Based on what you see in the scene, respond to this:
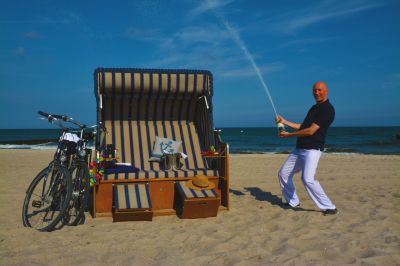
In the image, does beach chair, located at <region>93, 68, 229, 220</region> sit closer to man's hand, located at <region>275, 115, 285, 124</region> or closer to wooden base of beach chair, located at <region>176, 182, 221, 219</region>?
wooden base of beach chair, located at <region>176, 182, 221, 219</region>

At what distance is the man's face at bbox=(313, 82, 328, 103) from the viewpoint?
16.5 ft

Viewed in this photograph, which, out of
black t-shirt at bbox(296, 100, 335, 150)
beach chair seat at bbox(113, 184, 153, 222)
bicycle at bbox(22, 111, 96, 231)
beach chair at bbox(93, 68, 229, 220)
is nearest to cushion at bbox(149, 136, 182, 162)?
beach chair at bbox(93, 68, 229, 220)

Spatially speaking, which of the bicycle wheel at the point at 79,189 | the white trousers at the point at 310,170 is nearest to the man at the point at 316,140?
the white trousers at the point at 310,170

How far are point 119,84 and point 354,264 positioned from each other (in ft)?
14.2

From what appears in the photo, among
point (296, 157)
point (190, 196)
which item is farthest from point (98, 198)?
point (296, 157)

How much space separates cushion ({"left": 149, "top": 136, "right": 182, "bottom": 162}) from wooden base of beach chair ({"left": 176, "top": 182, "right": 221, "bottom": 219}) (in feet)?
4.39

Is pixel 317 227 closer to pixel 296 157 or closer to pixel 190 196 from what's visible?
pixel 296 157

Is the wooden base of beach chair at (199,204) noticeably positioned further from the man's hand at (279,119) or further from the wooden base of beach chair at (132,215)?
the man's hand at (279,119)

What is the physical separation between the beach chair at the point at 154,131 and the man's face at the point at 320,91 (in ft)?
4.76

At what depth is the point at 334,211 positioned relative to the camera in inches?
196

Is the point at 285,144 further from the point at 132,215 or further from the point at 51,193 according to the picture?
the point at 51,193

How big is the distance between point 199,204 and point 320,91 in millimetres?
2218

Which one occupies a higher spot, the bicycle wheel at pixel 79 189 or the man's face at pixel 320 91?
the man's face at pixel 320 91

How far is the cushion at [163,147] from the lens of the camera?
6.29 metres
